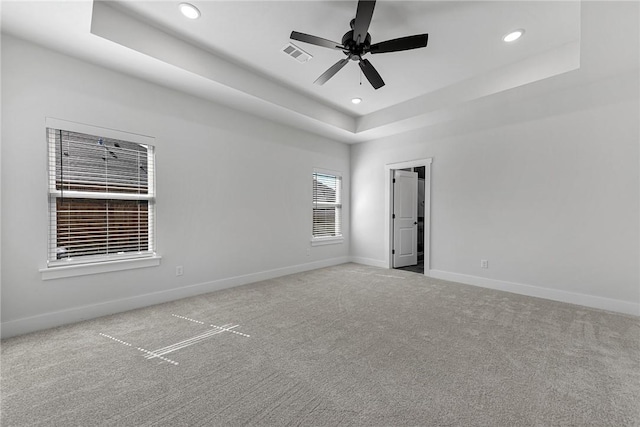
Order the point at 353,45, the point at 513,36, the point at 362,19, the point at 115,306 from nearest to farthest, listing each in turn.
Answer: the point at 362,19 → the point at 353,45 → the point at 513,36 → the point at 115,306

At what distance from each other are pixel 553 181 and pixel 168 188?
206 inches

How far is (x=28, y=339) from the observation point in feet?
8.14

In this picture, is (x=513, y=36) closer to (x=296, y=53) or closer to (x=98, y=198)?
(x=296, y=53)

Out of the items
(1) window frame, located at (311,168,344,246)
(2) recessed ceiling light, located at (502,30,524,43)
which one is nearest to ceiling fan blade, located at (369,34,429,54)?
(2) recessed ceiling light, located at (502,30,524,43)

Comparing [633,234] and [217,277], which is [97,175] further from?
[633,234]

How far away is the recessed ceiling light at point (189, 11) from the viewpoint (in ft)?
8.26

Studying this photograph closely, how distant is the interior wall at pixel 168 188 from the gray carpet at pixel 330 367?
0.42 meters

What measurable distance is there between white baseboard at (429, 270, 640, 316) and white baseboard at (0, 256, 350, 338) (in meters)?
3.14

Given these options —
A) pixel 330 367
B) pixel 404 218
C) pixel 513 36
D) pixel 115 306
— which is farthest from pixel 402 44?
pixel 115 306

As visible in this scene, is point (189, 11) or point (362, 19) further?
point (189, 11)

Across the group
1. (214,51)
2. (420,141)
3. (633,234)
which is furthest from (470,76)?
(214,51)

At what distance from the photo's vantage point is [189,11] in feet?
8.47

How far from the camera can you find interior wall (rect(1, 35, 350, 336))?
2.58 meters

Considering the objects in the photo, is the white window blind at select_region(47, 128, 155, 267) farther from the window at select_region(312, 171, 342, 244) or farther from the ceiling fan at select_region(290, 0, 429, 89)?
the window at select_region(312, 171, 342, 244)
